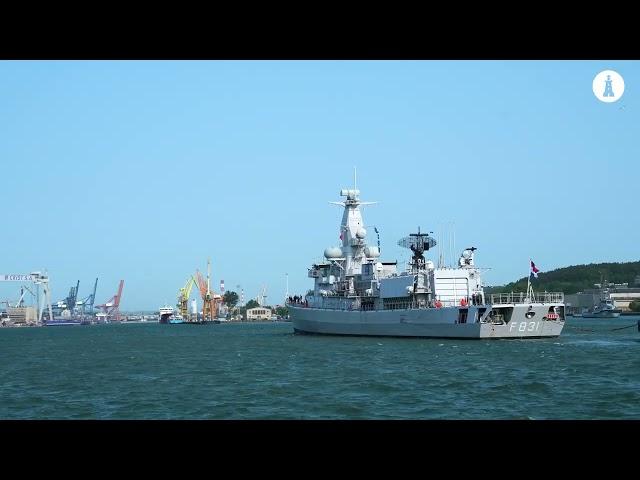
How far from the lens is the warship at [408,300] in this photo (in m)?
45.2

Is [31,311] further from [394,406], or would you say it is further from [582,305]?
[394,406]

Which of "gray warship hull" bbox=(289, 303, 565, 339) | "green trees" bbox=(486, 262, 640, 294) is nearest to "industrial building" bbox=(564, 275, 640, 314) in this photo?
"green trees" bbox=(486, 262, 640, 294)

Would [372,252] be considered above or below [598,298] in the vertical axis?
above

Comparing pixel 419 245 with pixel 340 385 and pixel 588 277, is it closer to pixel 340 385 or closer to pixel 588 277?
pixel 340 385

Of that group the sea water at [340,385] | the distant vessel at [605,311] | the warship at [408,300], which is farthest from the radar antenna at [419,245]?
the distant vessel at [605,311]

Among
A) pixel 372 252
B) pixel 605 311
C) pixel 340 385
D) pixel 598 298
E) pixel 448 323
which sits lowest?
pixel 340 385

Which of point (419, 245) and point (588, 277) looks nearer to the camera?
point (419, 245)

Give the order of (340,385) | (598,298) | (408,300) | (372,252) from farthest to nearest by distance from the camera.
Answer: (598,298), (372,252), (408,300), (340,385)

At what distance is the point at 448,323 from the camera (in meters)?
47.2

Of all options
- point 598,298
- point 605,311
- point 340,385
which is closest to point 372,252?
point 340,385

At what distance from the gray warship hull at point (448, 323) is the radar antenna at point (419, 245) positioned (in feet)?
14.5

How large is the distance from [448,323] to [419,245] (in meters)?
8.41

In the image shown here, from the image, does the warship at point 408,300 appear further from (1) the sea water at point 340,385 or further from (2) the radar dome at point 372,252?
(1) the sea water at point 340,385
